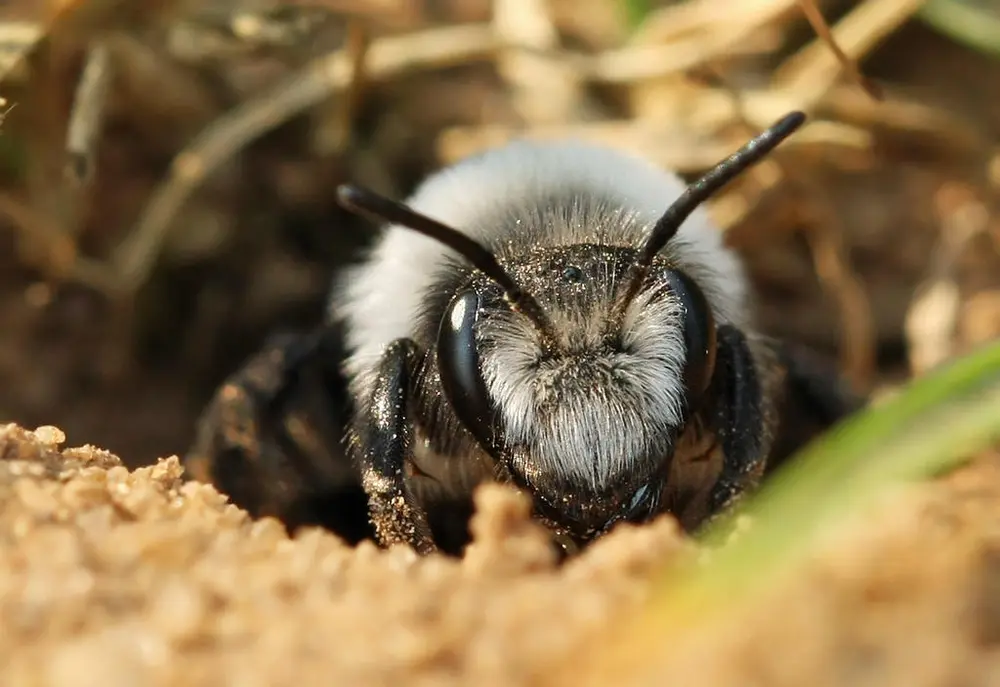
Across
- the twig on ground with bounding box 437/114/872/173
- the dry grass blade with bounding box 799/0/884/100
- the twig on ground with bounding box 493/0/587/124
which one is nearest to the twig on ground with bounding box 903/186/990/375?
the twig on ground with bounding box 437/114/872/173

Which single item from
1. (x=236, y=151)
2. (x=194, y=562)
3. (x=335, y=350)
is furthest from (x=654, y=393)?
(x=236, y=151)

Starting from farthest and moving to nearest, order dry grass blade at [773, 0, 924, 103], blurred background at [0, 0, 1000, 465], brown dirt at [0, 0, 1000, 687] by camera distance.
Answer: dry grass blade at [773, 0, 924, 103]
blurred background at [0, 0, 1000, 465]
brown dirt at [0, 0, 1000, 687]

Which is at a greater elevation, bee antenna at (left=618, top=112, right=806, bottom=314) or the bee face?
bee antenna at (left=618, top=112, right=806, bottom=314)

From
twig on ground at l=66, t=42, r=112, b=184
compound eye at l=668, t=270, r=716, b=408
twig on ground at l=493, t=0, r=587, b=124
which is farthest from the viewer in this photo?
twig on ground at l=493, t=0, r=587, b=124

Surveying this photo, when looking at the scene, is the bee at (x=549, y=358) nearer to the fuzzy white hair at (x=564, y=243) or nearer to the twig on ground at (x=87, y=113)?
the fuzzy white hair at (x=564, y=243)

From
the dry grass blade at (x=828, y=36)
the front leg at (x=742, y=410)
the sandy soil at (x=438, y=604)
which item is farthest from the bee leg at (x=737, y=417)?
the dry grass blade at (x=828, y=36)

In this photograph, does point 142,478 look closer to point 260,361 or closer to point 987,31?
point 260,361

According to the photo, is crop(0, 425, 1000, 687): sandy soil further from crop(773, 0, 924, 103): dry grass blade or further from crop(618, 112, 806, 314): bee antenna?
crop(773, 0, 924, 103): dry grass blade
